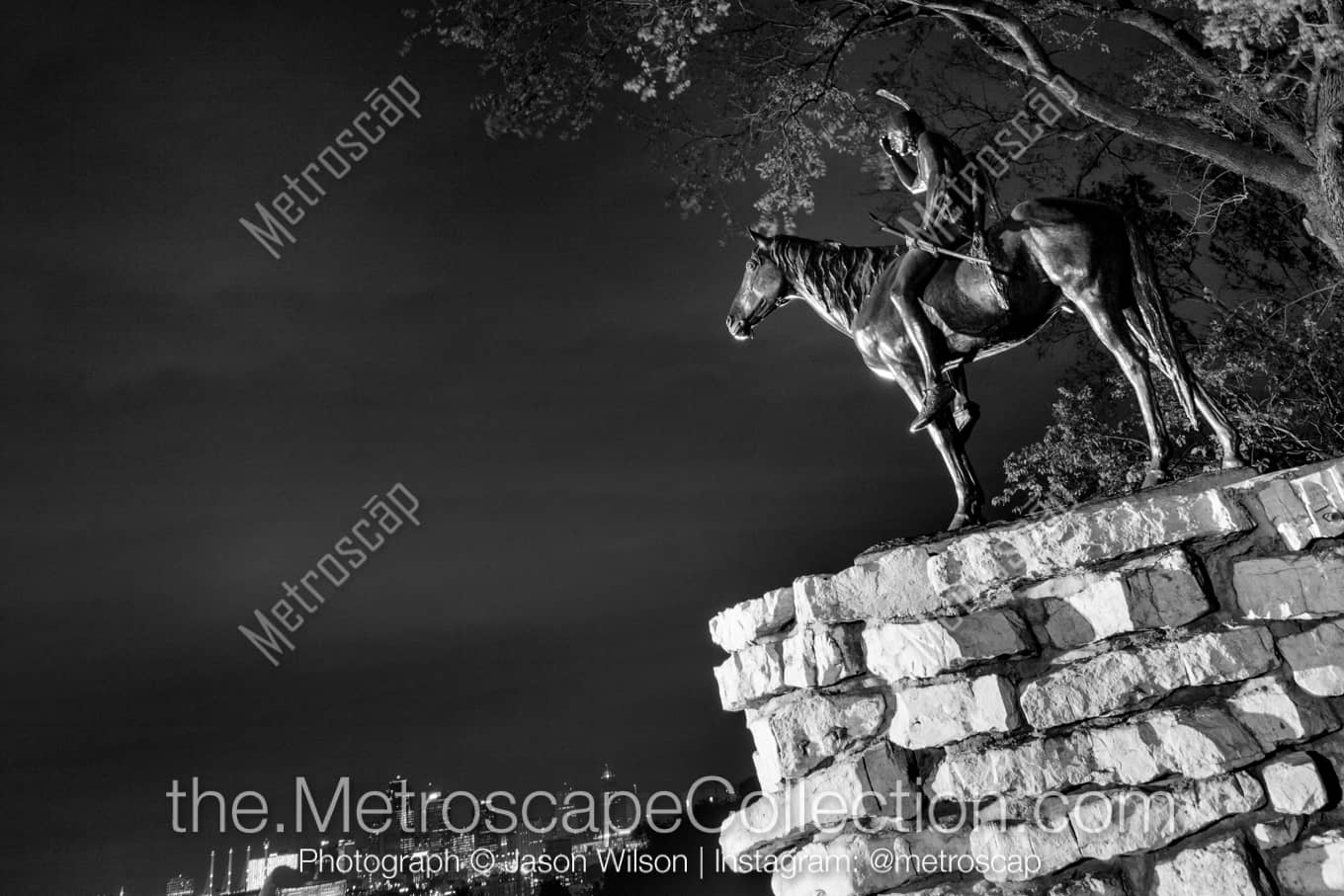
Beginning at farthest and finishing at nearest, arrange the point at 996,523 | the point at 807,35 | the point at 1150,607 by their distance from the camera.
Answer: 1. the point at 807,35
2. the point at 996,523
3. the point at 1150,607

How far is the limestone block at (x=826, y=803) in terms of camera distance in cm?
428

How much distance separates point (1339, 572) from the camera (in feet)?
11.9

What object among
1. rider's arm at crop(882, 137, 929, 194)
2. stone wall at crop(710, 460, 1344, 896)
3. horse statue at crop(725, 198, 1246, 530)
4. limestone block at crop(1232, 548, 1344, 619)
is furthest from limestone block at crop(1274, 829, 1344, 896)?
rider's arm at crop(882, 137, 929, 194)

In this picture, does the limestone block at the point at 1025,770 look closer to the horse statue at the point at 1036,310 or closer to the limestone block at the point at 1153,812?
the limestone block at the point at 1153,812

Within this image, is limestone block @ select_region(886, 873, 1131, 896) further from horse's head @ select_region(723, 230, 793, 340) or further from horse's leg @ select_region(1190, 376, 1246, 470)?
horse's head @ select_region(723, 230, 793, 340)

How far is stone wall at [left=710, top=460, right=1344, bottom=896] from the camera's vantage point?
359cm

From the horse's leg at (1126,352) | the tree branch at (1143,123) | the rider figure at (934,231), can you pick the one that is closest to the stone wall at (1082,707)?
the horse's leg at (1126,352)

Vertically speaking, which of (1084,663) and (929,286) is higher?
(929,286)

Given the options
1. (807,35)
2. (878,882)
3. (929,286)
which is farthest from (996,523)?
(807,35)

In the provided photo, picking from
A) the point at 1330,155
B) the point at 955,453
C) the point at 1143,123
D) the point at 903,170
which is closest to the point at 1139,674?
the point at 955,453

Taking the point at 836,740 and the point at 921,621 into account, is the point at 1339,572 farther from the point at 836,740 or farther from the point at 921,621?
the point at 836,740

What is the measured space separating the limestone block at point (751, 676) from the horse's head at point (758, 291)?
249 cm

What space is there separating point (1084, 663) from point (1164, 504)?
0.83 meters

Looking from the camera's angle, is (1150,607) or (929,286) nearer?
(1150,607)
